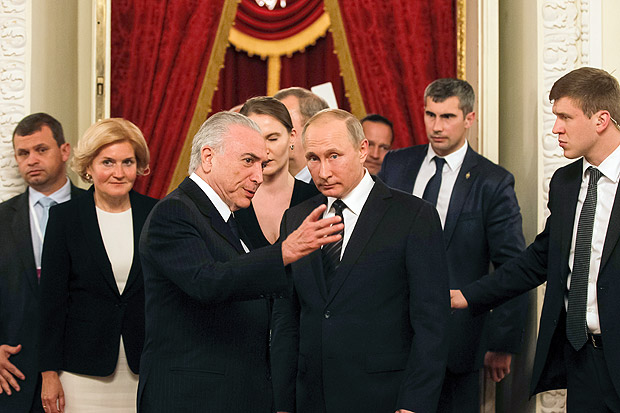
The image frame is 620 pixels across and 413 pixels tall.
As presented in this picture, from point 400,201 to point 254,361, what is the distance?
33.4 inches

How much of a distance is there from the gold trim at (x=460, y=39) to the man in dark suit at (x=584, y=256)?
2023 mm

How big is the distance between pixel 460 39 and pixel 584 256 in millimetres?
2614

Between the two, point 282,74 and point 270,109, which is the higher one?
point 282,74

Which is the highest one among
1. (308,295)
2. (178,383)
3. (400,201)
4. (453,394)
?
(400,201)

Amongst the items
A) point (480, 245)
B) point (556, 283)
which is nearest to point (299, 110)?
point (480, 245)

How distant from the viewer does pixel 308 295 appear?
3.10 metres

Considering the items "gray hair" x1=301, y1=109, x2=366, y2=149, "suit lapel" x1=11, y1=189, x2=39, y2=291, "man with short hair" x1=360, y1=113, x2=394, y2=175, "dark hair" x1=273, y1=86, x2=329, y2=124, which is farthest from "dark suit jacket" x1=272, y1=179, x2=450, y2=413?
"man with short hair" x1=360, y1=113, x2=394, y2=175

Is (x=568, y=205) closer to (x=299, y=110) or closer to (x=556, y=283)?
(x=556, y=283)

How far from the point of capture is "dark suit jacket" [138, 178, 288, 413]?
8.55 feet

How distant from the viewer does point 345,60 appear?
577cm

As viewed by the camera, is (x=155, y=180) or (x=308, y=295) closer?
(x=308, y=295)

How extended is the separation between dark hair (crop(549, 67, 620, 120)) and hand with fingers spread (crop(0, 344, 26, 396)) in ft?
9.07

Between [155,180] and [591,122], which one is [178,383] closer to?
[591,122]

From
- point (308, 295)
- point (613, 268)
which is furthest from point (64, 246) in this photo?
point (613, 268)
